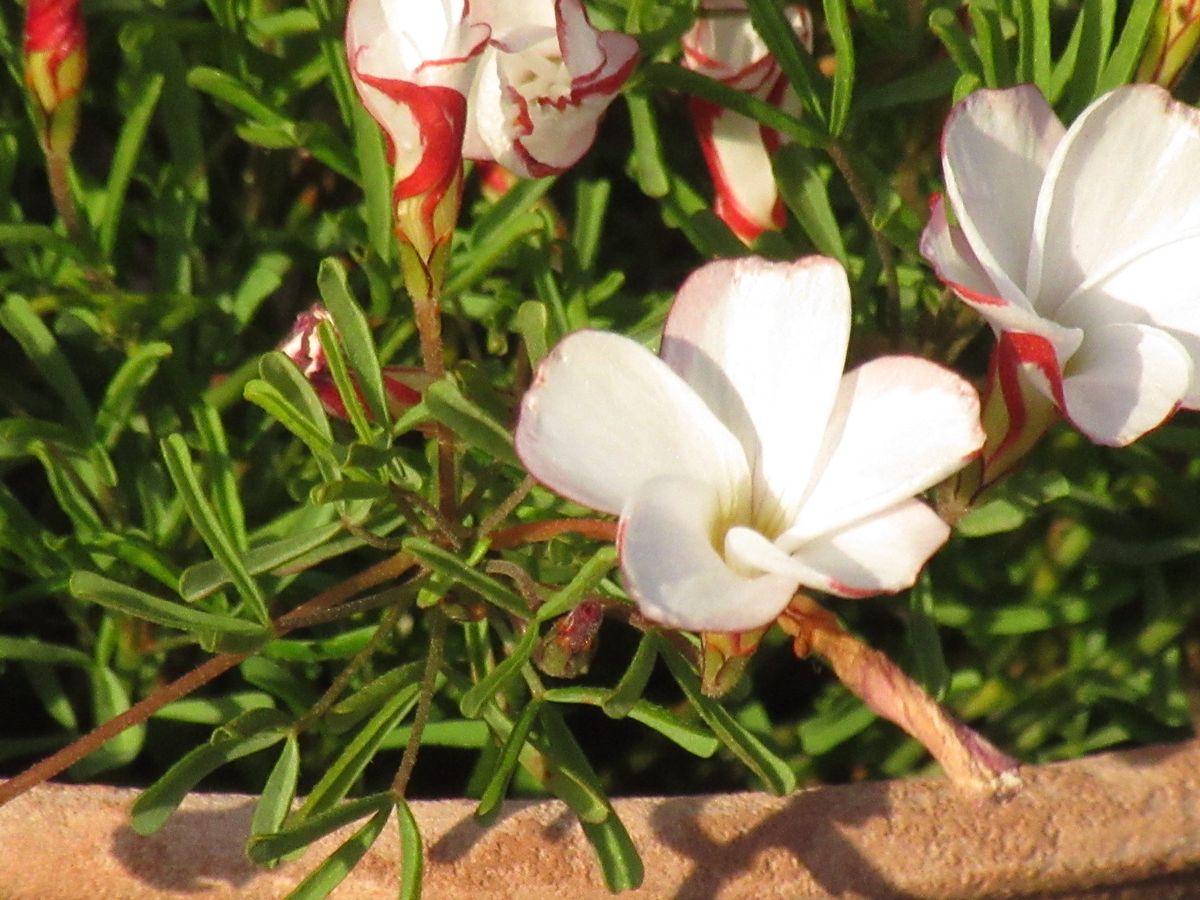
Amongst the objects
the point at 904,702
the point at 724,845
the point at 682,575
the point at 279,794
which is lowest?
the point at 724,845

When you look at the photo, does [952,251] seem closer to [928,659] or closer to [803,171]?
[803,171]

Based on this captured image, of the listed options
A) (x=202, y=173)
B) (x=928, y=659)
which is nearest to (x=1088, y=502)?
(x=928, y=659)

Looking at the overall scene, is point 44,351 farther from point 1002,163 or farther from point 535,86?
point 1002,163

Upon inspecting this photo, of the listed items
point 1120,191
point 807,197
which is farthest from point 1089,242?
point 807,197

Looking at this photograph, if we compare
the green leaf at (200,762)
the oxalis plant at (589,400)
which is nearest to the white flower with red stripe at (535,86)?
the oxalis plant at (589,400)

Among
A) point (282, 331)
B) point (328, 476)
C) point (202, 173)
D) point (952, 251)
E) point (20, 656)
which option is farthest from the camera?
point (282, 331)

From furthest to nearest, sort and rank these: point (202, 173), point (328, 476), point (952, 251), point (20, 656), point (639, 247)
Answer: point (639, 247), point (202, 173), point (20, 656), point (328, 476), point (952, 251)

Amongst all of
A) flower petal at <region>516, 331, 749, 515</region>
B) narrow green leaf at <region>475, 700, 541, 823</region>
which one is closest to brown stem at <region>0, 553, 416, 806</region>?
narrow green leaf at <region>475, 700, 541, 823</region>

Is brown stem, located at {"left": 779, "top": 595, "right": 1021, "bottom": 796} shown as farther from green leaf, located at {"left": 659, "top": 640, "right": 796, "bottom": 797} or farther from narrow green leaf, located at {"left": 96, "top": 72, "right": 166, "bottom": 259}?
narrow green leaf, located at {"left": 96, "top": 72, "right": 166, "bottom": 259}
